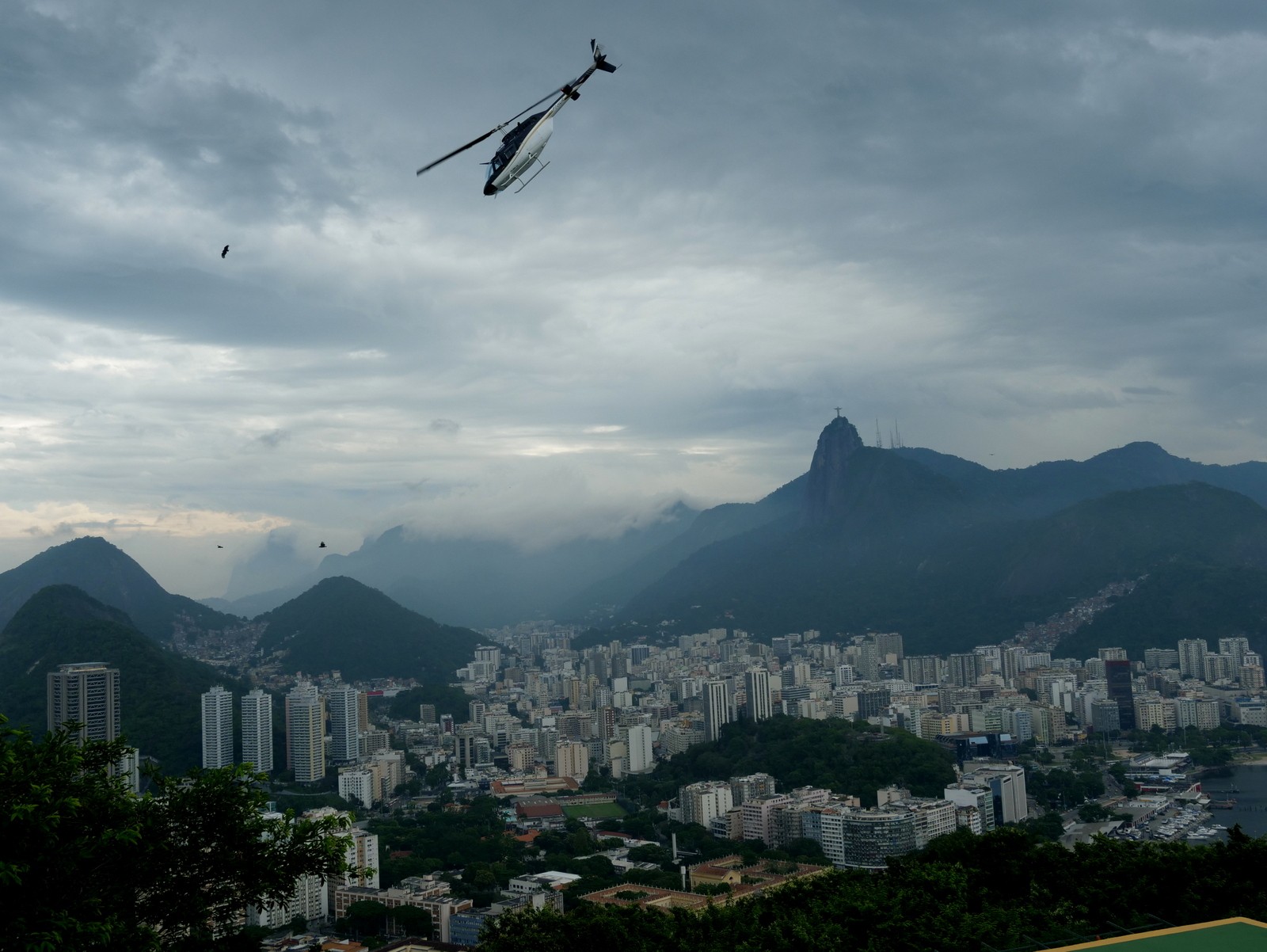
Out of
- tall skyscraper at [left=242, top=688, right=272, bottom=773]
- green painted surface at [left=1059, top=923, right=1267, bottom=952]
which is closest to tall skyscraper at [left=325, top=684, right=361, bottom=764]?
tall skyscraper at [left=242, top=688, right=272, bottom=773]

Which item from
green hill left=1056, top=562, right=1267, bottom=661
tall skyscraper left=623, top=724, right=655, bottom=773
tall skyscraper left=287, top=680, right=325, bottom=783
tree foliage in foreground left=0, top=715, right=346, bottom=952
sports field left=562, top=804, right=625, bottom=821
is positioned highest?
tree foliage in foreground left=0, top=715, right=346, bottom=952

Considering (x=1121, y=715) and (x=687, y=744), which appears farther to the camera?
(x=1121, y=715)

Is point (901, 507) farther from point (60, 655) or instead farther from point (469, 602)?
point (60, 655)

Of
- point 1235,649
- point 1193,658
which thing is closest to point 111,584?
point 1193,658

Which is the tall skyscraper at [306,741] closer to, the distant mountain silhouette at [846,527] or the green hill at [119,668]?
the green hill at [119,668]

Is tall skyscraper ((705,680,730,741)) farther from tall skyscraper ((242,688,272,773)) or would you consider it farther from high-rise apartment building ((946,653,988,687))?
high-rise apartment building ((946,653,988,687))

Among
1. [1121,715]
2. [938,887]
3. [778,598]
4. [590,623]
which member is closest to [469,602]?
[590,623]

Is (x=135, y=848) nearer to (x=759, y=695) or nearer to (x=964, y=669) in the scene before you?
(x=759, y=695)
